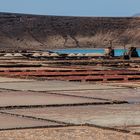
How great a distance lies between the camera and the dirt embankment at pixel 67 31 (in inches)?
5817

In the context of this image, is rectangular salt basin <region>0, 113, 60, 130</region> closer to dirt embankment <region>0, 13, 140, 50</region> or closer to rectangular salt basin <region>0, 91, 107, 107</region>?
rectangular salt basin <region>0, 91, 107, 107</region>

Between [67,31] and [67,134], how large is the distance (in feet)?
497

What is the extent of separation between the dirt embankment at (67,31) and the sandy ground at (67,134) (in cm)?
13252

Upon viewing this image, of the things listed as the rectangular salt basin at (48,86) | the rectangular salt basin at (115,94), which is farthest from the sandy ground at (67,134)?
the rectangular salt basin at (48,86)

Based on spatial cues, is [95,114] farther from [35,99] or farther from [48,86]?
[48,86]

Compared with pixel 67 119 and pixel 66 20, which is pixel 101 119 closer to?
pixel 67 119

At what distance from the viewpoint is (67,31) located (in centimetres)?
15888

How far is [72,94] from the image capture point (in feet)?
43.1

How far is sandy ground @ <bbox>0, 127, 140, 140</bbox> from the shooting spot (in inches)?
293

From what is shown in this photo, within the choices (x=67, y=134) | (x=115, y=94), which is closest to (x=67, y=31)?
(x=115, y=94)

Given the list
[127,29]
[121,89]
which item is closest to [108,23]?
[127,29]

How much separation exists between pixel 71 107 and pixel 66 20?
156708 millimetres

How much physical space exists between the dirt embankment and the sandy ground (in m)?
133

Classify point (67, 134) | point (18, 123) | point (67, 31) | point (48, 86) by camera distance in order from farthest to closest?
point (67, 31), point (48, 86), point (18, 123), point (67, 134)
